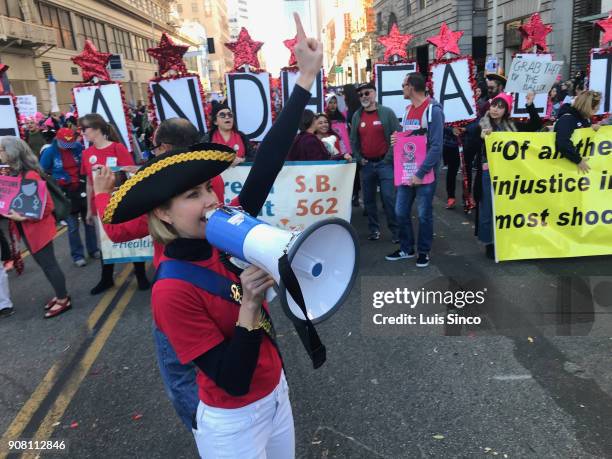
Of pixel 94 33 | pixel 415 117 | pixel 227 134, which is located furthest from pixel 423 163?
pixel 94 33

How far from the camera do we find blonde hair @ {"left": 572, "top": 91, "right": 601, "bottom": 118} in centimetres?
530

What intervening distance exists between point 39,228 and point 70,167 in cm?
205

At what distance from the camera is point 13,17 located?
2747 centimetres

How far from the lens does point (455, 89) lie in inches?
298

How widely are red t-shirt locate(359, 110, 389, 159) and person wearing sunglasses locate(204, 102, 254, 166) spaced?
62.3 inches

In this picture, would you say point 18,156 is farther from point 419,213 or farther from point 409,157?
point 419,213

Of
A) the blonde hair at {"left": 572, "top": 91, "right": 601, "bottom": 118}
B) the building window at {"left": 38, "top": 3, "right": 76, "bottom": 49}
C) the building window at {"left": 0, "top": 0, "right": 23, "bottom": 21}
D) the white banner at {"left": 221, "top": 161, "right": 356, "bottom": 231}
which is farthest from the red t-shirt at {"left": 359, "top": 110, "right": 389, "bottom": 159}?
the building window at {"left": 38, "top": 3, "right": 76, "bottom": 49}

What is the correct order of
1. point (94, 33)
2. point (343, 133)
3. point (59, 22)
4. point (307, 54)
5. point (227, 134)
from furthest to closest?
point (94, 33)
point (59, 22)
point (343, 133)
point (227, 134)
point (307, 54)

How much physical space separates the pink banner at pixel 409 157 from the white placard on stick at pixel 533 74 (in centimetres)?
238

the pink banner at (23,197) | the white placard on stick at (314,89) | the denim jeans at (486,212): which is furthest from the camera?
the white placard on stick at (314,89)

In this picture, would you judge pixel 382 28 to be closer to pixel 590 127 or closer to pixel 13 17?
pixel 13 17

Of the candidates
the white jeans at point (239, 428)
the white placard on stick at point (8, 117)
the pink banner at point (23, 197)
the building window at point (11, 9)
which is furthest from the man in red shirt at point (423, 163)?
the building window at point (11, 9)

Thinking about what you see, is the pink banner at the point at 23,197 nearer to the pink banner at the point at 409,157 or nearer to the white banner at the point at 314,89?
the white banner at the point at 314,89

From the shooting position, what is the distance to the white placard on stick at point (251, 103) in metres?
7.02
